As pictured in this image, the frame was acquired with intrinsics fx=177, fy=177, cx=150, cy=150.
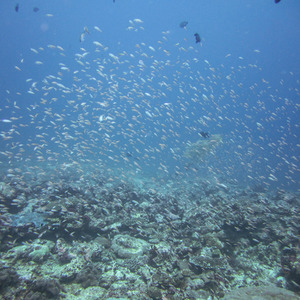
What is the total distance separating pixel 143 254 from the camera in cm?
621

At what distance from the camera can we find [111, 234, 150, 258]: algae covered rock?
20.2 ft

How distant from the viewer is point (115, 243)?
662 centimetres

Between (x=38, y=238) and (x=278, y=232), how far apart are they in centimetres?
917

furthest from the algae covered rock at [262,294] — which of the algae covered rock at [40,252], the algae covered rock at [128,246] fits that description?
the algae covered rock at [40,252]

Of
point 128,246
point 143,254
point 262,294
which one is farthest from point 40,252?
point 262,294

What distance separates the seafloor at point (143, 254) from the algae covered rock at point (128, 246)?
0.03 m

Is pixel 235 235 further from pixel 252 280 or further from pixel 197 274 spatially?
pixel 197 274

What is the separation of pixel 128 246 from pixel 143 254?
650 millimetres

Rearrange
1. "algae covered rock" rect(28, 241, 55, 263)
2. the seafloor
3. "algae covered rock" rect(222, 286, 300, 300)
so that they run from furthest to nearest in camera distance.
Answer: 1. "algae covered rock" rect(28, 241, 55, 263)
2. the seafloor
3. "algae covered rock" rect(222, 286, 300, 300)

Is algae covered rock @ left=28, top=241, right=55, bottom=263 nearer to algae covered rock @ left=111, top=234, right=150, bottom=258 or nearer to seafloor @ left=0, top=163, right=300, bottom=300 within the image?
seafloor @ left=0, top=163, right=300, bottom=300

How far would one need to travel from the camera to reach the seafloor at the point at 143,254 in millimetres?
4504

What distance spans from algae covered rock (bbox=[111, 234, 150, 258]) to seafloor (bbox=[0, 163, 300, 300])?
35mm

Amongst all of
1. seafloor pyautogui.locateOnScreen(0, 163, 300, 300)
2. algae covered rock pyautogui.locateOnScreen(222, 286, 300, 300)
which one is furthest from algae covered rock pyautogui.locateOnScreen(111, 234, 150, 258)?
algae covered rock pyautogui.locateOnScreen(222, 286, 300, 300)

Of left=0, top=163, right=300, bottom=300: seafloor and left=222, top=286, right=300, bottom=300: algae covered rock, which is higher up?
left=222, top=286, right=300, bottom=300: algae covered rock
